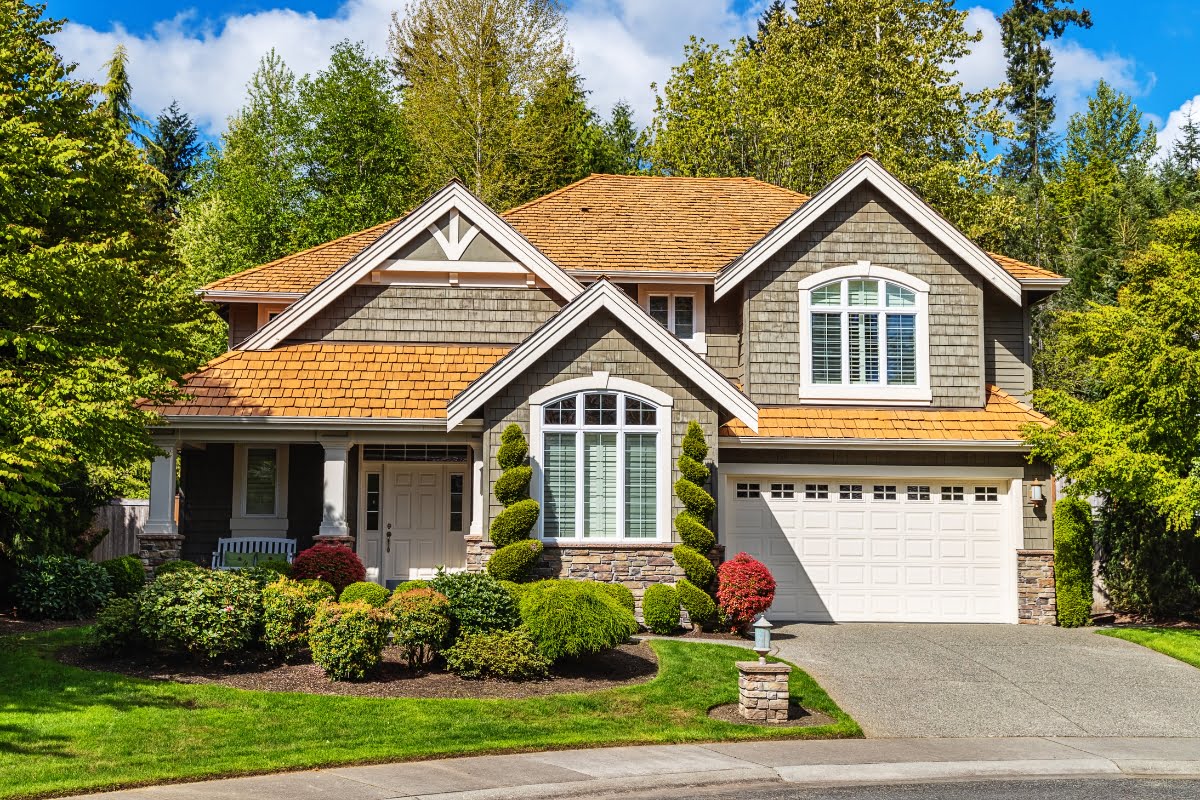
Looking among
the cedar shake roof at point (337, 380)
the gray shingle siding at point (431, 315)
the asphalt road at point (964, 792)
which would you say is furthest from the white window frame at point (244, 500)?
the asphalt road at point (964, 792)

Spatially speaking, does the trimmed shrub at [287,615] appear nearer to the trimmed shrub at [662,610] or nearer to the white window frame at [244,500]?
the trimmed shrub at [662,610]

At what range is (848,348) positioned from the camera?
19.8 m

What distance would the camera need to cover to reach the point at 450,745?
34.7ft

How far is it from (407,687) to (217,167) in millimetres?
32281

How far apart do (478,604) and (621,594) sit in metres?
2.92

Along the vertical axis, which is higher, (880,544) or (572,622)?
(880,544)

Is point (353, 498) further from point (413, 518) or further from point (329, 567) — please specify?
point (329, 567)

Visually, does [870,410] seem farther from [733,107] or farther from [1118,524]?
[733,107]

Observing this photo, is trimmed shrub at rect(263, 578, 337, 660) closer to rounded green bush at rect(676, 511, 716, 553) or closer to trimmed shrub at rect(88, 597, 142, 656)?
trimmed shrub at rect(88, 597, 142, 656)

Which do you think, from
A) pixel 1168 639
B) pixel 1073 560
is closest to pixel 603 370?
pixel 1073 560

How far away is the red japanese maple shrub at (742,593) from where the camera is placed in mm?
16312

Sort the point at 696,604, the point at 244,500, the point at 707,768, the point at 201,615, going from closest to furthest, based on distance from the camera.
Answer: the point at 707,768
the point at 201,615
the point at 696,604
the point at 244,500

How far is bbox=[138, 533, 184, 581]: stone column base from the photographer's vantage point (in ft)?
58.9

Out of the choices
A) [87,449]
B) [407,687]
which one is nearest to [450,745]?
[407,687]
